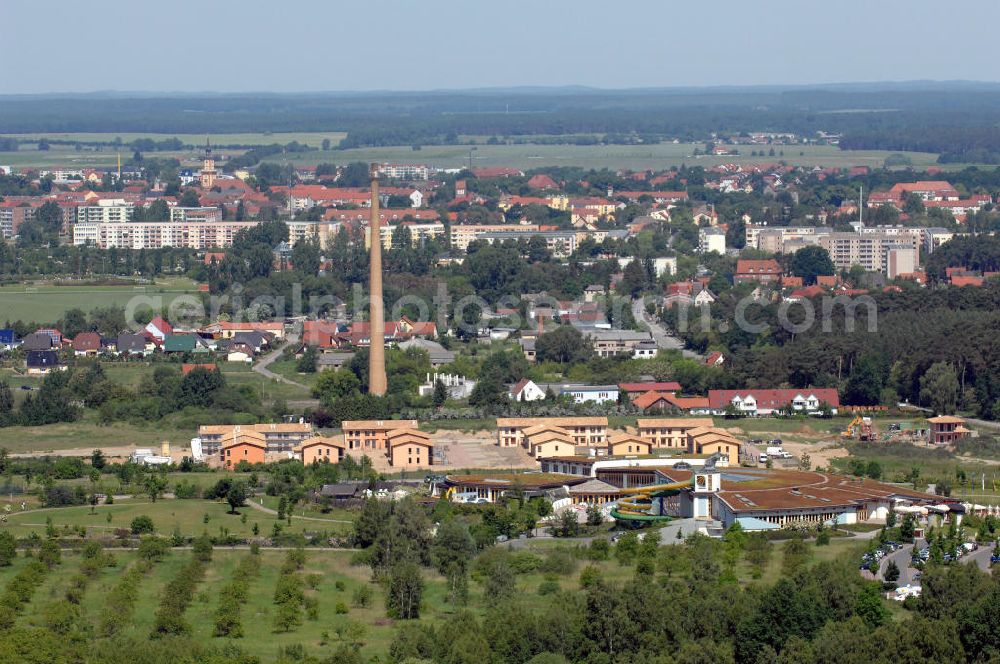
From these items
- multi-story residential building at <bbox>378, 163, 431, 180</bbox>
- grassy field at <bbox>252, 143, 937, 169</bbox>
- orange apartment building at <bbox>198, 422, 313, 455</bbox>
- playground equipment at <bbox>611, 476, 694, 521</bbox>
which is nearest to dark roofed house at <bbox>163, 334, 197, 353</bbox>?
orange apartment building at <bbox>198, 422, 313, 455</bbox>

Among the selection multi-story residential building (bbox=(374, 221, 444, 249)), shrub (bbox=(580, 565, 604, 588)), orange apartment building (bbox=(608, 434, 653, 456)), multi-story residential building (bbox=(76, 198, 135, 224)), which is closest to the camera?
shrub (bbox=(580, 565, 604, 588))

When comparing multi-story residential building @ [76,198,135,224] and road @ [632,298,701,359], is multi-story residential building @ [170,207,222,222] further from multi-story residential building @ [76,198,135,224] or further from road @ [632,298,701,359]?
road @ [632,298,701,359]

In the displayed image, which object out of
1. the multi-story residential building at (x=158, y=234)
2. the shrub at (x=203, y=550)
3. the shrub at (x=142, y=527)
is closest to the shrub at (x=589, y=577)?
the shrub at (x=203, y=550)

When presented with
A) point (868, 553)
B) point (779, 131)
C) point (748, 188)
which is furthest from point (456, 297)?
point (779, 131)

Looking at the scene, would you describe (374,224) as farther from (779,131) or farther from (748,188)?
(779,131)

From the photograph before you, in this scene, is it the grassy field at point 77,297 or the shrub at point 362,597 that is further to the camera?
the grassy field at point 77,297

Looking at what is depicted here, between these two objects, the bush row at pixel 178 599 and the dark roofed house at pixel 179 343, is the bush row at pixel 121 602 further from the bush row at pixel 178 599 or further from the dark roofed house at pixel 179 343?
the dark roofed house at pixel 179 343
